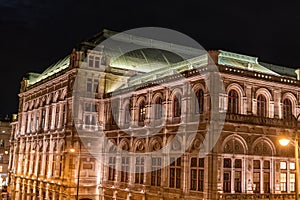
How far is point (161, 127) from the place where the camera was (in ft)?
137

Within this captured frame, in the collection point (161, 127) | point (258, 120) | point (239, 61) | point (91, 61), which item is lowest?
point (161, 127)

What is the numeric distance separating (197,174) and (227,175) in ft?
8.76

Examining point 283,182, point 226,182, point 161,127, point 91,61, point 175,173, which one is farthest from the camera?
point 91,61

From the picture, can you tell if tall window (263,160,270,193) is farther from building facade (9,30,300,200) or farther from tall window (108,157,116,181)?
tall window (108,157,116,181)

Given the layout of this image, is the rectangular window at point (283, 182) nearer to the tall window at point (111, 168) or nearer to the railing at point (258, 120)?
the railing at point (258, 120)

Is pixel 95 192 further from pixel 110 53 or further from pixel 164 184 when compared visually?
pixel 110 53

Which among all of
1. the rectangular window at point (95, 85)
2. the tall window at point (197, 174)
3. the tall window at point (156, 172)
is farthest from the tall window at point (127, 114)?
the tall window at point (197, 174)

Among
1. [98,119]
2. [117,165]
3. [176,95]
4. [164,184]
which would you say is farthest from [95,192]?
[176,95]

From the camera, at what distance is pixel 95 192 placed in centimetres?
5203

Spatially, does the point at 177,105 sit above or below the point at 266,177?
above

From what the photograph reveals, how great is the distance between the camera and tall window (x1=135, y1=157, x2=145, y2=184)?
4462 cm

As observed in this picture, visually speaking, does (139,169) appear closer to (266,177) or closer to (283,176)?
(266,177)

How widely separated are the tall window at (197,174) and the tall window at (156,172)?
5.44 meters

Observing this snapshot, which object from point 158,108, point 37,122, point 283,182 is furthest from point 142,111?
point 37,122
